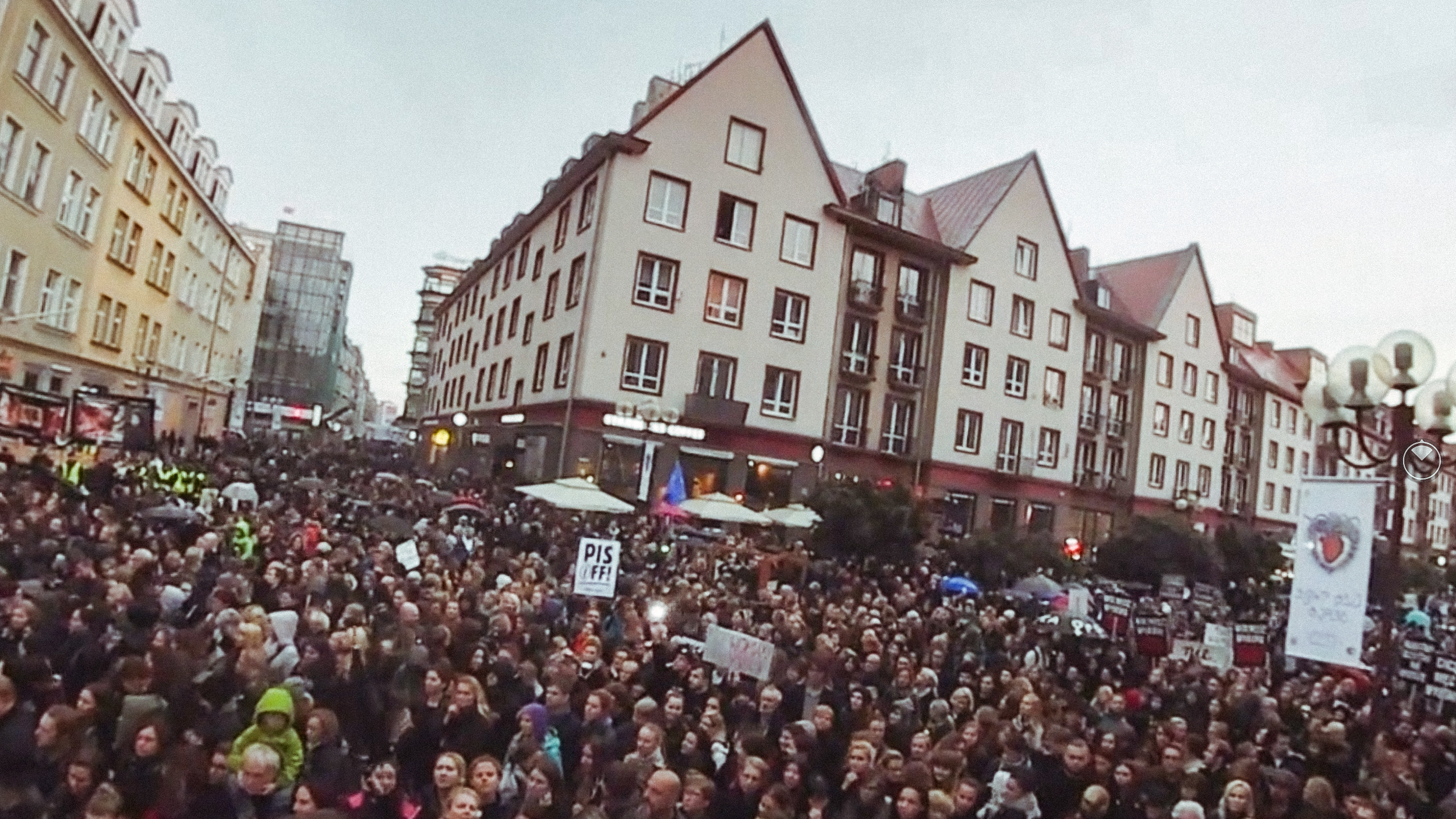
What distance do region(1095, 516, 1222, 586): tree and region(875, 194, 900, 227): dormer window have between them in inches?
591

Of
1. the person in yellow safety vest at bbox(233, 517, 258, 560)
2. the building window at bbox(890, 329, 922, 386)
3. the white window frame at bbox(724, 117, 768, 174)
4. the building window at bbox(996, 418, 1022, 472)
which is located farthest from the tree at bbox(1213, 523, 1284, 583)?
the person in yellow safety vest at bbox(233, 517, 258, 560)

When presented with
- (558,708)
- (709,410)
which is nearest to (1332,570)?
(558,708)

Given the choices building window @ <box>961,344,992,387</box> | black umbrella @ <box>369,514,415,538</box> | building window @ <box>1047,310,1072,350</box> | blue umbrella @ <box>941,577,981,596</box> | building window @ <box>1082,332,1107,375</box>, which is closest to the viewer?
black umbrella @ <box>369,514,415,538</box>

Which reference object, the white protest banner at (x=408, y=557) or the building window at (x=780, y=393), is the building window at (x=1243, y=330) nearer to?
the building window at (x=780, y=393)

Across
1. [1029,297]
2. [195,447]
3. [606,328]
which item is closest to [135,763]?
[606,328]

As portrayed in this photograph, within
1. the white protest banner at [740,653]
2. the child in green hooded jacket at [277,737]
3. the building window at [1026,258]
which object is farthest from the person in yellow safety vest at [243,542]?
the building window at [1026,258]

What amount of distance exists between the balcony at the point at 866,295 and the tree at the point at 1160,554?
1236 cm

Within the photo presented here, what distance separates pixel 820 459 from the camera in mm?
31469

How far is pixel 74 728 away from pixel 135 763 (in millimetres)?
466

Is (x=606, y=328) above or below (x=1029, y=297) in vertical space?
below

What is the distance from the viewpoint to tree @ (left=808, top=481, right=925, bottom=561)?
23500mm

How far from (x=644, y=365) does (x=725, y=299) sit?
3755mm

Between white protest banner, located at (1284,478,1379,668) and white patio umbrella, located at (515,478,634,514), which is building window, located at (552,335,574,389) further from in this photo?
white protest banner, located at (1284,478,1379,668)

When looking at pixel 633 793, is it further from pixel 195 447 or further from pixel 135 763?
pixel 195 447
